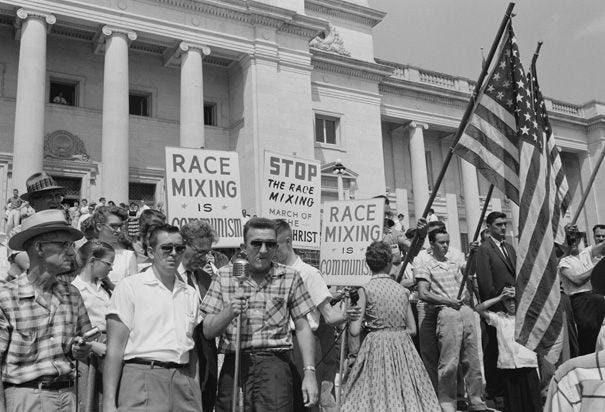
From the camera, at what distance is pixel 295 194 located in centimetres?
863

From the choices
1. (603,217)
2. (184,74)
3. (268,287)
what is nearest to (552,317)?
(268,287)

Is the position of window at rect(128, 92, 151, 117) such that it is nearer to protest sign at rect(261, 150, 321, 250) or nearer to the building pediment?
the building pediment

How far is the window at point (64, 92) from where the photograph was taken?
23.0 m

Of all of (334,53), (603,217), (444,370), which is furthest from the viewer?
(603,217)

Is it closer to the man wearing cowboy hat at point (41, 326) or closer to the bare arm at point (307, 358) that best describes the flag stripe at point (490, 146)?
the bare arm at point (307, 358)

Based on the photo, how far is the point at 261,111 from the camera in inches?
951

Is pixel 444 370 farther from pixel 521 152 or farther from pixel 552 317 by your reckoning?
pixel 521 152

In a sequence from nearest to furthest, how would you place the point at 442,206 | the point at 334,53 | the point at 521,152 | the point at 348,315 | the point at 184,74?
the point at 348,315 < the point at 521,152 < the point at 184,74 < the point at 334,53 < the point at 442,206

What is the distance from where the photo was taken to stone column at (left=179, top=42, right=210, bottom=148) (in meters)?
21.9

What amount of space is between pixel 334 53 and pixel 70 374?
26938mm

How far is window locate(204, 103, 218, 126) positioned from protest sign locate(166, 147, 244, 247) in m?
18.0

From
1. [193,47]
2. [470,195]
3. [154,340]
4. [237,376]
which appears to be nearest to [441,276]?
[237,376]

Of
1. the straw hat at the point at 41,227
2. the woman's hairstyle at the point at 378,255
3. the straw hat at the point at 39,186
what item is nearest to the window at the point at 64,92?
the straw hat at the point at 39,186

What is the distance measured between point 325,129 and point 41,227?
25.3m
